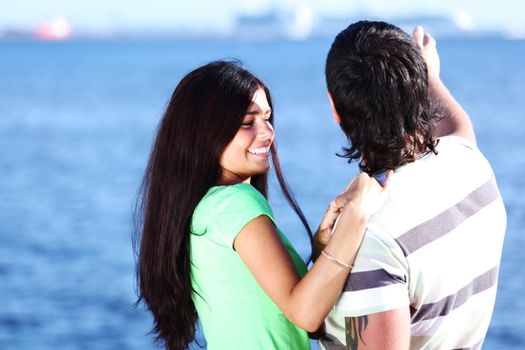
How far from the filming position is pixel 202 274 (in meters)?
2.12

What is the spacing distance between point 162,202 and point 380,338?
2.19ft

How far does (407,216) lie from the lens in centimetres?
175

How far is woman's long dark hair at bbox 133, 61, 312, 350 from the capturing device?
2141mm

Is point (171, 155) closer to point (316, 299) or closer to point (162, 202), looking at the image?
point (162, 202)

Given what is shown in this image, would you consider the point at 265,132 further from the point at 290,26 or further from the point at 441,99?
the point at 290,26

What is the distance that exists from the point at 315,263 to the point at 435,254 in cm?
24

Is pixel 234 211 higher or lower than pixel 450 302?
higher

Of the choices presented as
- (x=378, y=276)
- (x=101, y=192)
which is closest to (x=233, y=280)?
(x=378, y=276)

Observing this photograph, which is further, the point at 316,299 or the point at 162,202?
the point at 162,202

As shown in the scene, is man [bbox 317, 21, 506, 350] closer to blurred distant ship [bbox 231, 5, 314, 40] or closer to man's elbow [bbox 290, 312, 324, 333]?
man's elbow [bbox 290, 312, 324, 333]

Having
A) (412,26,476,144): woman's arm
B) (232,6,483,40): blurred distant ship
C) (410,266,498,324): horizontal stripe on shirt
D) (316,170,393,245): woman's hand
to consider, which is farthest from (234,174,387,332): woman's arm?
(232,6,483,40): blurred distant ship

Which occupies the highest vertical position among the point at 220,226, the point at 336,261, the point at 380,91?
the point at 380,91

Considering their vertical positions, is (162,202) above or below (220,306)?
above

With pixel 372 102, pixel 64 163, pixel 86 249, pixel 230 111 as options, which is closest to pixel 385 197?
pixel 372 102
